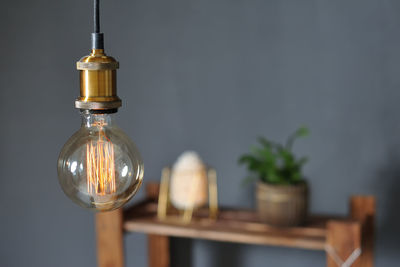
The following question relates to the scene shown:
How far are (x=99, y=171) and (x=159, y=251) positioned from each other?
1163mm

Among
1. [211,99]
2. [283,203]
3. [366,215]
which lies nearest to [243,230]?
[283,203]

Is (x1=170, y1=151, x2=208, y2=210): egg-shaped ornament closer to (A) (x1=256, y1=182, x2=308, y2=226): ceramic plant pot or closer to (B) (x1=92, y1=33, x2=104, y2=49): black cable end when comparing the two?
(A) (x1=256, y1=182, x2=308, y2=226): ceramic plant pot

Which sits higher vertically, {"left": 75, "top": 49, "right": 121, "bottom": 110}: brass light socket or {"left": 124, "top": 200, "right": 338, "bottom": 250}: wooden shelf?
{"left": 75, "top": 49, "right": 121, "bottom": 110}: brass light socket

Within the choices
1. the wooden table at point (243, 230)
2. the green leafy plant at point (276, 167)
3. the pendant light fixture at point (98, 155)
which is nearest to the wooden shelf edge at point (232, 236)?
the wooden table at point (243, 230)

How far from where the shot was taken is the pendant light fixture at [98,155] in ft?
2.09

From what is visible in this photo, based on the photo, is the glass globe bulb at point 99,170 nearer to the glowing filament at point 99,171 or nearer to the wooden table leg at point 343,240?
the glowing filament at point 99,171

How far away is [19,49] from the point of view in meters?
1.94

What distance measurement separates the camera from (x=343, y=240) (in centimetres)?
128

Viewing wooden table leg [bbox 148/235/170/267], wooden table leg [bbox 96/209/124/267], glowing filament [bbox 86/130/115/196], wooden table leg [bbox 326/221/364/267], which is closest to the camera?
glowing filament [bbox 86/130/115/196]

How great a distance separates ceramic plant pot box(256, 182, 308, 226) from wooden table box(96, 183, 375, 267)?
3 cm

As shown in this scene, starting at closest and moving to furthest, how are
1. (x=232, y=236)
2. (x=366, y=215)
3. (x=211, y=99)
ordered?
(x=232, y=236), (x=366, y=215), (x=211, y=99)

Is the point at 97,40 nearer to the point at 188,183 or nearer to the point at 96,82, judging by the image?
the point at 96,82

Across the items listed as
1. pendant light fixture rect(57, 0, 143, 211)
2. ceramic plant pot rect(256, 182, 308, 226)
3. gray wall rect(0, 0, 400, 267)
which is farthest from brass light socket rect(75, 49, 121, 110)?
gray wall rect(0, 0, 400, 267)

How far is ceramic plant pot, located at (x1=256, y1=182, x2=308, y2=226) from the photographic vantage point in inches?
53.9
